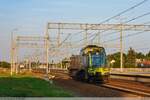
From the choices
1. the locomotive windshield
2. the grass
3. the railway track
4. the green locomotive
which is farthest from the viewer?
the locomotive windshield

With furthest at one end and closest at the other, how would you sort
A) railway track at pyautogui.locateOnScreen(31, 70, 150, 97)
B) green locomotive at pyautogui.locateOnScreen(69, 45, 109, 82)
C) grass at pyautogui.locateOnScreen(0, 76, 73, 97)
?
green locomotive at pyautogui.locateOnScreen(69, 45, 109, 82), railway track at pyautogui.locateOnScreen(31, 70, 150, 97), grass at pyautogui.locateOnScreen(0, 76, 73, 97)

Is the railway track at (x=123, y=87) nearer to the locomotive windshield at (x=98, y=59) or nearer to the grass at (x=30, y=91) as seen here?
the locomotive windshield at (x=98, y=59)

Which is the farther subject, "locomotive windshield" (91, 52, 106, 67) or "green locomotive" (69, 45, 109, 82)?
→ "locomotive windshield" (91, 52, 106, 67)

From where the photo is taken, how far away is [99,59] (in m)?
48.4

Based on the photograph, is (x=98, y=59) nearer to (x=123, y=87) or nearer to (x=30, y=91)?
(x=123, y=87)

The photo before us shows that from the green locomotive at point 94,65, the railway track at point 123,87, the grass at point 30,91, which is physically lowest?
the railway track at point 123,87

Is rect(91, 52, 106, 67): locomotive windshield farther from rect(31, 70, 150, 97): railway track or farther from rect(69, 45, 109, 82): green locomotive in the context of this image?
rect(31, 70, 150, 97): railway track

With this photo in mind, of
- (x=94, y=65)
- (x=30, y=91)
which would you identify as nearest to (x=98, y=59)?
(x=94, y=65)

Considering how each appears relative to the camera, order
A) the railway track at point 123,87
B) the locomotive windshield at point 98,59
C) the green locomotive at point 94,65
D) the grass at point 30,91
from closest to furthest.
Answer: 1. the grass at point 30,91
2. the railway track at point 123,87
3. the green locomotive at point 94,65
4. the locomotive windshield at point 98,59

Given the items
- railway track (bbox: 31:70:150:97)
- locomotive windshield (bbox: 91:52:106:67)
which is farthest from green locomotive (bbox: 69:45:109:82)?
railway track (bbox: 31:70:150:97)

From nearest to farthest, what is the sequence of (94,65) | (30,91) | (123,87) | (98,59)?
(30,91) → (123,87) → (94,65) → (98,59)

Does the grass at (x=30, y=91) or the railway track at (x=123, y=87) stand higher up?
the grass at (x=30, y=91)

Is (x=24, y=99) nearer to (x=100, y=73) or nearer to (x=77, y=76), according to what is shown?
(x=100, y=73)

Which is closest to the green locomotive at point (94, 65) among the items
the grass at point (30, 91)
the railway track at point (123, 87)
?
the railway track at point (123, 87)
